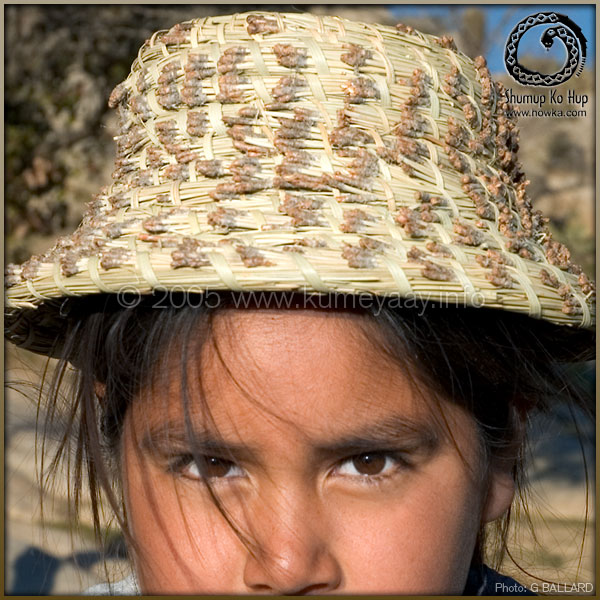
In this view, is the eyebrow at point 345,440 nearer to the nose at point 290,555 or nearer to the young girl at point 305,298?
the young girl at point 305,298

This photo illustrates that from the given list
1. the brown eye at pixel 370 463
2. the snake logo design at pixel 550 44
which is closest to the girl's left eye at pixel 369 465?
the brown eye at pixel 370 463

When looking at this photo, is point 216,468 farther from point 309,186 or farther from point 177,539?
point 309,186

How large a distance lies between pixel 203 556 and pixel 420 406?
1.61ft

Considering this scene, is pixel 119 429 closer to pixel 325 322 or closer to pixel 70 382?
pixel 70 382

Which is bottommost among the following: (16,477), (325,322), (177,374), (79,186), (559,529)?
(559,529)

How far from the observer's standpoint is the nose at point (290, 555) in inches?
48.6

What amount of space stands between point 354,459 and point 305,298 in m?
0.32

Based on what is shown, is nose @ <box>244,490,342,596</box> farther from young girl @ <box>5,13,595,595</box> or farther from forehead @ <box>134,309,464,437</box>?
forehead @ <box>134,309,464,437</box>

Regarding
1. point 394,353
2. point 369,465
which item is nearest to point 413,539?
point 369,465

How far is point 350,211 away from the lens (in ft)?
4.06

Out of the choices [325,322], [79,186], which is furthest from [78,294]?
[79,186]

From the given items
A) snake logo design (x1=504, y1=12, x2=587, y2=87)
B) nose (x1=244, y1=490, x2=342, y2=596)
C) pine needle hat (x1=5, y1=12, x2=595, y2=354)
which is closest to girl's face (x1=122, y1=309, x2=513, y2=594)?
nose (x1=244, y1=490, x2=342, y2=596)

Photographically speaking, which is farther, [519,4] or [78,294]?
[519,4]

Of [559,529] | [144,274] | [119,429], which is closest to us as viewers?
[144,274]
